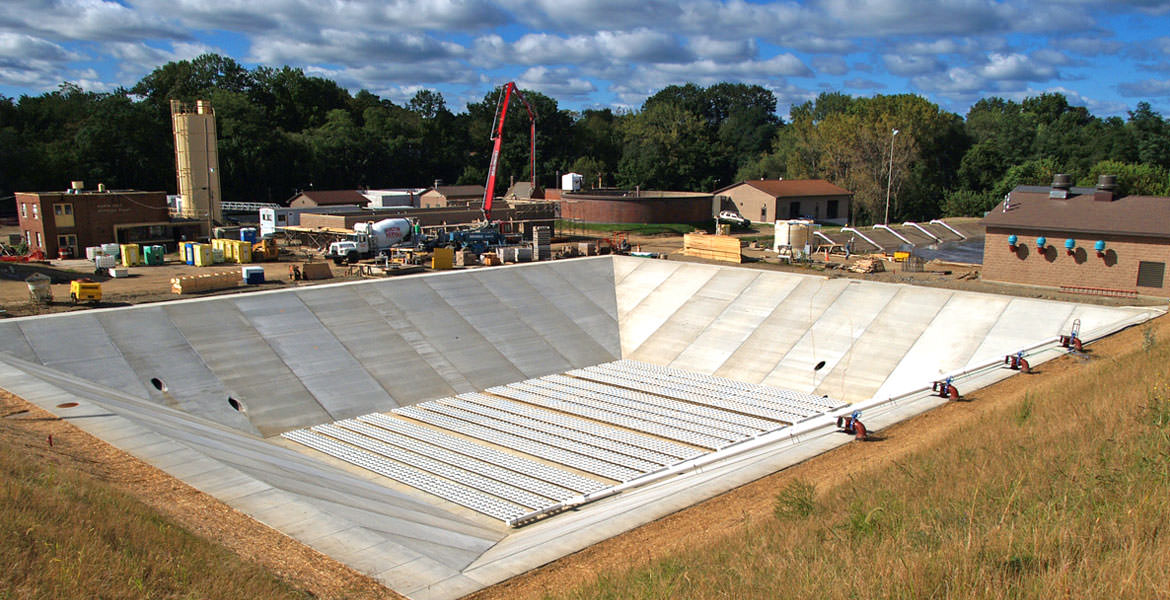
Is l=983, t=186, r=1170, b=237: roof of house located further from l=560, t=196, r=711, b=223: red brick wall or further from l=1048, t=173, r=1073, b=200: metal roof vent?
l=560, t=196, r=711, b=223: red brick wall

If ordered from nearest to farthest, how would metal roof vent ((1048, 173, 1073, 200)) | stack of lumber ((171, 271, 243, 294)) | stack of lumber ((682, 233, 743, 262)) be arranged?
stack of lumber ((171, 271, 243, 294)), metal roof vent ((1048, 173, 1073, 200)), stack of lumber ((682, 233, 743, 262))

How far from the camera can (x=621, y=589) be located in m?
9.86

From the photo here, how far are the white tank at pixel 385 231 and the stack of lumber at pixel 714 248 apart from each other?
19.4 meters

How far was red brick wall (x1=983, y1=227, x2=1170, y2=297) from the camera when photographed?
111ft

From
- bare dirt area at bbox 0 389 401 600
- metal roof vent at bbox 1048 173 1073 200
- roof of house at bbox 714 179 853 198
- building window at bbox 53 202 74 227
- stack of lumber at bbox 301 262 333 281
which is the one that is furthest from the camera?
roof of house at bbox 714 179 853 198

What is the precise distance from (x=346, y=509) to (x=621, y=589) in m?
7.46

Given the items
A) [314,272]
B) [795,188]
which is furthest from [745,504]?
[795,188]

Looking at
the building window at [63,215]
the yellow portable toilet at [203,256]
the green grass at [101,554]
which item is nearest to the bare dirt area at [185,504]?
the green grass at [101,554]

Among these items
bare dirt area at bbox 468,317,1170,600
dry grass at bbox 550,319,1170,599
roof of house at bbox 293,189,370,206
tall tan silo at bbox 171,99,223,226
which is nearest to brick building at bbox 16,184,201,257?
tall tan silo at bbox 171,99,223,226

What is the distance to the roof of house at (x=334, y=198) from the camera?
7869cm

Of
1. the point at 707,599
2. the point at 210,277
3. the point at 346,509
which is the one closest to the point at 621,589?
the point at 707,599

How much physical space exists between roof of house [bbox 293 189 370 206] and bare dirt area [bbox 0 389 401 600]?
6249 cm

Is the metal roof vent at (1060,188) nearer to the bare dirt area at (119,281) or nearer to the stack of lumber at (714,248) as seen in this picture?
the stack of lumber at (714,248)

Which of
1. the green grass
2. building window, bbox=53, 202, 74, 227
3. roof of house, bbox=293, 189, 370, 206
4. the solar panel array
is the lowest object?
the solar panel array
